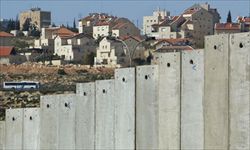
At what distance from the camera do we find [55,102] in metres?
17.0

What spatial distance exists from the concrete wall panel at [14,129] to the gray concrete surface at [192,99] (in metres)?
5.36

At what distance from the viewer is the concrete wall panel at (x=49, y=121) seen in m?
17.1

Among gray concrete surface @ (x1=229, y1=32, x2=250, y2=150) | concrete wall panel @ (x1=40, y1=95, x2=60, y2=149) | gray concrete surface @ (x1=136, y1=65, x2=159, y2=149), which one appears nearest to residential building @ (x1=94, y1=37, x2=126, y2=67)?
concrete wall panel @ (x1=40, y1=95, x2=60, y2=149)

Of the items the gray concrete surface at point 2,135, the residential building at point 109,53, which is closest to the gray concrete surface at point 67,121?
the gray concrete surface at point 2,135

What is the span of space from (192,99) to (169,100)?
1.86 ft

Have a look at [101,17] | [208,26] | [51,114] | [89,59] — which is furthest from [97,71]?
[51,114]

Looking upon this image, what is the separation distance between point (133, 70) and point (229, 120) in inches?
96.7

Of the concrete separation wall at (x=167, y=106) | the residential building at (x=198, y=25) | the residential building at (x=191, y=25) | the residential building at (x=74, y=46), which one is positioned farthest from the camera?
the residential building at (x=191, y=25)

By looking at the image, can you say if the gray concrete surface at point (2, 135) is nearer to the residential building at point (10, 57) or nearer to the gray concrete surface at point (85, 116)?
the gray concrete surface at point (85, 116)

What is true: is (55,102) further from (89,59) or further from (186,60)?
(89,59)

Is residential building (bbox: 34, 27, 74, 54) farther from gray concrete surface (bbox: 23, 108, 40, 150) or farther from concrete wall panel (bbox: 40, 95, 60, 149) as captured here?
concrete wall panel (bbox: 40, 95, 60, 149)

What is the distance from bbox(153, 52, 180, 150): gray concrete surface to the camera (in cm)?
1390

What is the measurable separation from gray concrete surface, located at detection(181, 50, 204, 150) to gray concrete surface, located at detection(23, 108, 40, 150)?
4691 millimetres

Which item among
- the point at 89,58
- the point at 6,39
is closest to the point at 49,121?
the point at 89,58
